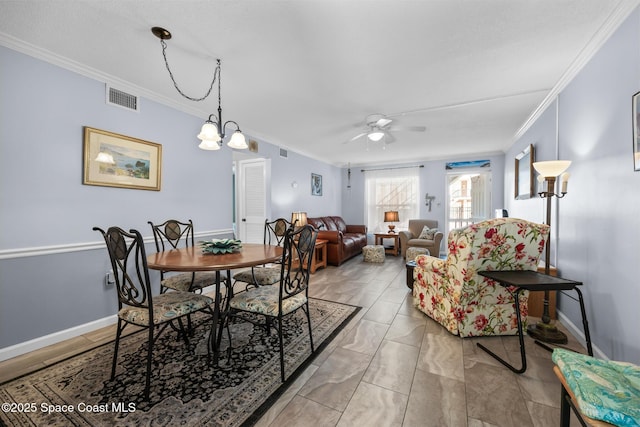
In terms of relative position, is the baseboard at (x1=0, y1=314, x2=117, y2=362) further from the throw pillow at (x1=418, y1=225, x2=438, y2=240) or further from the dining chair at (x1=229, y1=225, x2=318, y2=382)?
the throw pillow at (x1=418, y1=225, x2=438, y2=240)

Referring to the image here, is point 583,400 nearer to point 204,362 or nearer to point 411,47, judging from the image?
point 204,362

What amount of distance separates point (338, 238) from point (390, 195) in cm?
291

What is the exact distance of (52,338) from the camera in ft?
7.21

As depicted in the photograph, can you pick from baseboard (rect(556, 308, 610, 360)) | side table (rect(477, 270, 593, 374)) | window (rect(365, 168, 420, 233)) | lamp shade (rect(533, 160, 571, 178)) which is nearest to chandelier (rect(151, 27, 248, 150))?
side table (rect(477, 270, 593, 374))

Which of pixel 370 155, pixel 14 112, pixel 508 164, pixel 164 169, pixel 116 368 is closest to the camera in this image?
pixel 116 368

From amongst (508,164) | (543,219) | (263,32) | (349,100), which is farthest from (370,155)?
(263,32)

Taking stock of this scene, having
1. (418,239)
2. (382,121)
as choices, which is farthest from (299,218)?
(418,239)

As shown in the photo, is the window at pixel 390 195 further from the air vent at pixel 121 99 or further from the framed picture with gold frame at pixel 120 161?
the air vent at pixel 121 99

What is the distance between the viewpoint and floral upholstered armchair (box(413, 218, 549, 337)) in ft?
6.65

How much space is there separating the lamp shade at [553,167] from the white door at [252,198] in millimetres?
3917

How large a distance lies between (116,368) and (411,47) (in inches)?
131

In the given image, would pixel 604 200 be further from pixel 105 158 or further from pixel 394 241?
pixel 394 241

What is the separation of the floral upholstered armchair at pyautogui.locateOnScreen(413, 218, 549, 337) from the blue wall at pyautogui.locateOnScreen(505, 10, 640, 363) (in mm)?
393

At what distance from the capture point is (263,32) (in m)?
1.93
